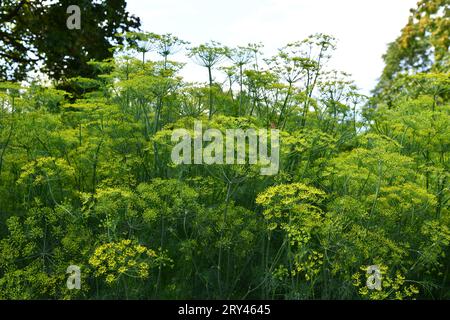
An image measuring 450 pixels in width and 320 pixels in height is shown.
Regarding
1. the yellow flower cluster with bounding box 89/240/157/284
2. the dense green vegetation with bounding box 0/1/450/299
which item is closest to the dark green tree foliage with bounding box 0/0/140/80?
the dense green vegetation with bounding box 0/1/450/299

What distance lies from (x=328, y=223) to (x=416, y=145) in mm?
3094

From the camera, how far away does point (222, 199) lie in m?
7.16

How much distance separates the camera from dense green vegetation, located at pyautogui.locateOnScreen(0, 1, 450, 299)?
561 cm

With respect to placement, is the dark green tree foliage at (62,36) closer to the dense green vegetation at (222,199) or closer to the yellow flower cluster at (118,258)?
the dense green vegetation at (222,199)

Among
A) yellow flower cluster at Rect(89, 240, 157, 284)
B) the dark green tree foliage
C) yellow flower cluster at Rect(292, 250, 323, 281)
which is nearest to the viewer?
yellow flower cluster at Rect(89, 240, 157, 284)

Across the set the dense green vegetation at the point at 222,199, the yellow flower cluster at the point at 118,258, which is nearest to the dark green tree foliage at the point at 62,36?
the dense green vegetation at the point at 222,199

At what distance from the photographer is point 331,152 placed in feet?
28.8

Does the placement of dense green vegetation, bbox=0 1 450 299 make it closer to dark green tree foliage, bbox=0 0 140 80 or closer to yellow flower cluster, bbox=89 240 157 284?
yellow flower cluster, bbox=89 240 157 284

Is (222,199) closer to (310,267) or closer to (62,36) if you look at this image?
(310,267)

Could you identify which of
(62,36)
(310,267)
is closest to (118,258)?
(310,267)

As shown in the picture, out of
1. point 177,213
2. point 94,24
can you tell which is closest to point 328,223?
point 177,213

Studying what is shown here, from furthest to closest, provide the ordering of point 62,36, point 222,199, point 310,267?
point 62,36, point 222,199, point 310,267

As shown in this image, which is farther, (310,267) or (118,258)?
(310,267)
